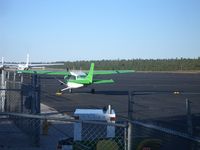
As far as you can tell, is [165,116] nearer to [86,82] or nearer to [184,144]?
[184,144]

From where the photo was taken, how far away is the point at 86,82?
30625mm

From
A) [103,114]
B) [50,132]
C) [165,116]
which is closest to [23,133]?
[50,132]

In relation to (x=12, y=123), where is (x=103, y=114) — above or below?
above

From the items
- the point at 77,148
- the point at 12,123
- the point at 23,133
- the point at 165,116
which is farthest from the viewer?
the point at 165,116

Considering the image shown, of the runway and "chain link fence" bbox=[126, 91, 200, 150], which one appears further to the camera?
the runway

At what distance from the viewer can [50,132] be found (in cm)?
1108

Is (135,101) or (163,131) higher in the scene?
(163,131)

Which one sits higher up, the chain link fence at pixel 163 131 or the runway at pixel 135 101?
the chain link fence at pixel 163 131

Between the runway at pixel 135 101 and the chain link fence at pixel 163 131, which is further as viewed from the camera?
the runway at pixel 135 101

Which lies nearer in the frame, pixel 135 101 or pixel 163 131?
pixel 163 131

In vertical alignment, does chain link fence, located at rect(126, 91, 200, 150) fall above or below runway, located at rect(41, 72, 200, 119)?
above

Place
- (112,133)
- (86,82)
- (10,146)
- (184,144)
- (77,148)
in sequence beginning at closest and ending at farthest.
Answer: (77,148) < (112,133) < (10,146) < (184,144) < (86,82)

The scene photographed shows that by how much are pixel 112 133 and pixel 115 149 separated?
1.07 metres

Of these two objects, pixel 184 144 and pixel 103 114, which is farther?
pixel 184 144
